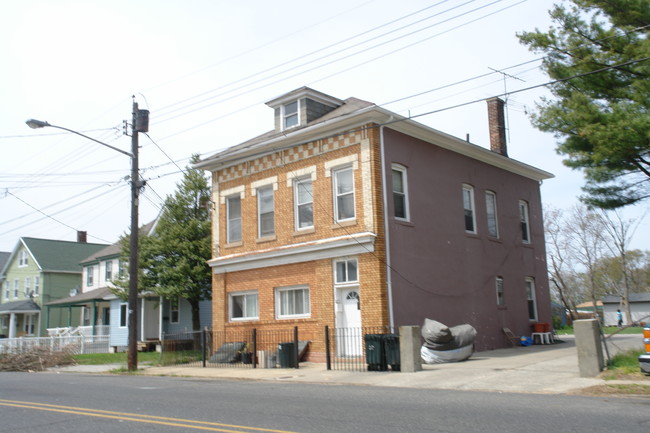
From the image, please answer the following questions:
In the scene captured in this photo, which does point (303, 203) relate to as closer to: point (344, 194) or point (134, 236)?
point (344, 194)

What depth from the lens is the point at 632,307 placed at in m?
53.4

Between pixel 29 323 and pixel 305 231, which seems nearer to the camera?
pixel 305 231

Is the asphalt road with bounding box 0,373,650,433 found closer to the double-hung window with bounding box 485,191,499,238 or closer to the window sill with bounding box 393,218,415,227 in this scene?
the window sill with bounding box 393,218,415,227

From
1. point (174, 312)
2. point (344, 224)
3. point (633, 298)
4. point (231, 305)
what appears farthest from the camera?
point (633, 298)

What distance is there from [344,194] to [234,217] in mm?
5830

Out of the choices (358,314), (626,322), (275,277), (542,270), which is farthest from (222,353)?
(626,322)

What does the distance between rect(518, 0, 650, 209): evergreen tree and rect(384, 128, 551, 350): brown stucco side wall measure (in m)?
4.53

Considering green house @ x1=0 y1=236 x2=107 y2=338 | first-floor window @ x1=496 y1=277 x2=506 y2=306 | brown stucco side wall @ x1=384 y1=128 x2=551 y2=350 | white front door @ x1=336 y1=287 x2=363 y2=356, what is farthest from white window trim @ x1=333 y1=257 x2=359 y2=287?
green house @ x1=0 y1=236 x2=107 y2=338

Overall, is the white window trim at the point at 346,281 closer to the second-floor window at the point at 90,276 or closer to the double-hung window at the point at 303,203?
the double-hung window at the point at 303,203

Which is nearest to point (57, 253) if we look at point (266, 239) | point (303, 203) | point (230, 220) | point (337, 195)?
point (230, 220)

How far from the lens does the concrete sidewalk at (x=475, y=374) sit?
12.3m

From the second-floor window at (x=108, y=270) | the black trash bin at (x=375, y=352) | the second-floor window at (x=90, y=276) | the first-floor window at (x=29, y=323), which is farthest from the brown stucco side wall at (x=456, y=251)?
the first-floor window at (x=29, y=323)

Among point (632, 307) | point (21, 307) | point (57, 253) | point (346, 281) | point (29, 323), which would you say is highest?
point (57, 253)

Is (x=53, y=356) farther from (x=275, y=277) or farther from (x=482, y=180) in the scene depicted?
(x=482, y=180)
